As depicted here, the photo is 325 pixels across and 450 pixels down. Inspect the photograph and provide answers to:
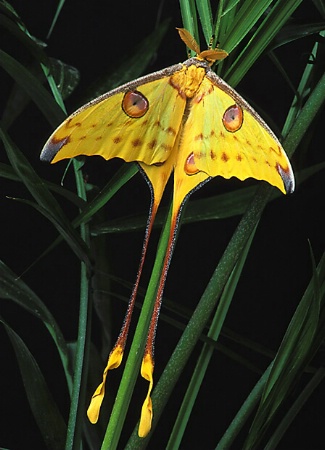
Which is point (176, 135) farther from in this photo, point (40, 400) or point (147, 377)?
point (40, 400)

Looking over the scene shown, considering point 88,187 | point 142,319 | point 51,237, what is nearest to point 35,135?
point 51,237

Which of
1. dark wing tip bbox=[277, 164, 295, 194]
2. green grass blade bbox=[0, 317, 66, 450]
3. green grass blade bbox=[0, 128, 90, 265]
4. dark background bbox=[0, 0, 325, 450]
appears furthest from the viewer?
dark background bbox=[0, 0, 325, 450]

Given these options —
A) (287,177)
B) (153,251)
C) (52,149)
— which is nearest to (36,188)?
(52,149)

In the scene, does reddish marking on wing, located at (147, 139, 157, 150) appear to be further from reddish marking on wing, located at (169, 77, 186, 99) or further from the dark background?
the dark background

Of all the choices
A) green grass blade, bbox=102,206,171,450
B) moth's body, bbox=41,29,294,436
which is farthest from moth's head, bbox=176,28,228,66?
green grass blade, bbox=102,206,171,450

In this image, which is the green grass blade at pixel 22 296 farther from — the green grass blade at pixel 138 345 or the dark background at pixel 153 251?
the dark background at pixel 153 251

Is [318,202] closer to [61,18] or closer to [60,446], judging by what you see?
[61,18]

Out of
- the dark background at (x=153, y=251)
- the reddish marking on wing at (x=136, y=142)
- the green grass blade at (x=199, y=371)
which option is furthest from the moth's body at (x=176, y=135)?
the dark background at (x=153, y=251)
